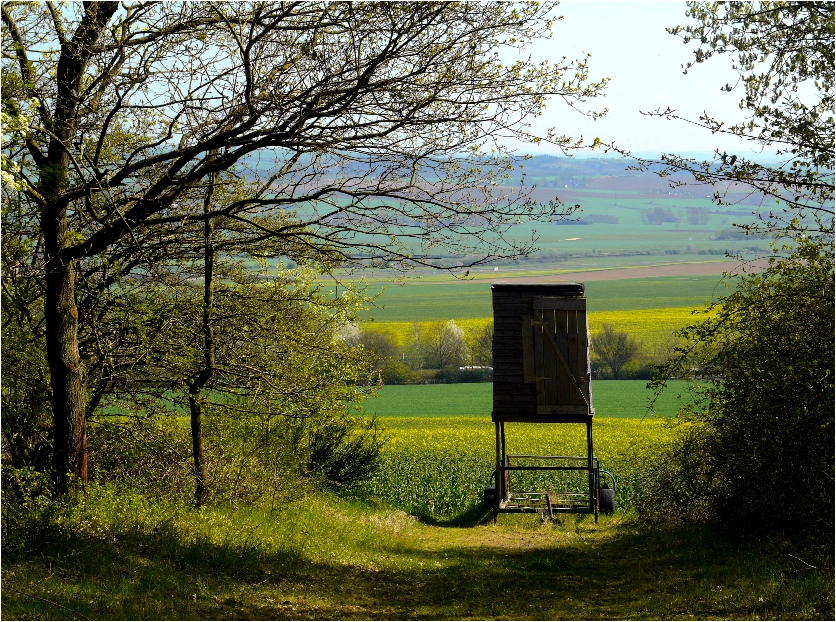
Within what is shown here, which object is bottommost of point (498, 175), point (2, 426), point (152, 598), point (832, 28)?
point (152, 598)

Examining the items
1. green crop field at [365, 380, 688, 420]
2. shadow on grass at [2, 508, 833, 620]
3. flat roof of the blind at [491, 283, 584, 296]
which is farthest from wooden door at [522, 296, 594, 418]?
green crop field at [365, 380, 688, 420]

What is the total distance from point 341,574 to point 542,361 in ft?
25.7

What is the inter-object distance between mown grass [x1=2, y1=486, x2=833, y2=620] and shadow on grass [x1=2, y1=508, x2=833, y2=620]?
0.02m

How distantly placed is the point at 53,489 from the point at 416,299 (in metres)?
102

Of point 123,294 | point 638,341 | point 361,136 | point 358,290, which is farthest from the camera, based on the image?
point 638,341

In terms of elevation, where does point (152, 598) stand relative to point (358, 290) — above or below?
below

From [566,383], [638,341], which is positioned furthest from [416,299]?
[566,383]

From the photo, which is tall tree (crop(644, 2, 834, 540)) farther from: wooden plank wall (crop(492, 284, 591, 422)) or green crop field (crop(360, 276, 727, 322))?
green crop field (crop(360, 276, 727, 322))

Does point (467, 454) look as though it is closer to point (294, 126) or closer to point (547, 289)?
point (547, 289)

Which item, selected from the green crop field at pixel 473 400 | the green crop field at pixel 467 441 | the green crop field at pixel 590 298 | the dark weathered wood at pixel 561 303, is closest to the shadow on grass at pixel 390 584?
the green crop field at pixel 467 441

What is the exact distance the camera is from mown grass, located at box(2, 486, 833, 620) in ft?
22.0

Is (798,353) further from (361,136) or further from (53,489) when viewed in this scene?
(53,489)

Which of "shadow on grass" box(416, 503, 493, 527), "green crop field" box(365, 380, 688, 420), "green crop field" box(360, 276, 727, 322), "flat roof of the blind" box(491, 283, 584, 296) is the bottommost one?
"shadow on grass" box(416, 503, 493, 527)

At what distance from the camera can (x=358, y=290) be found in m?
14.1
